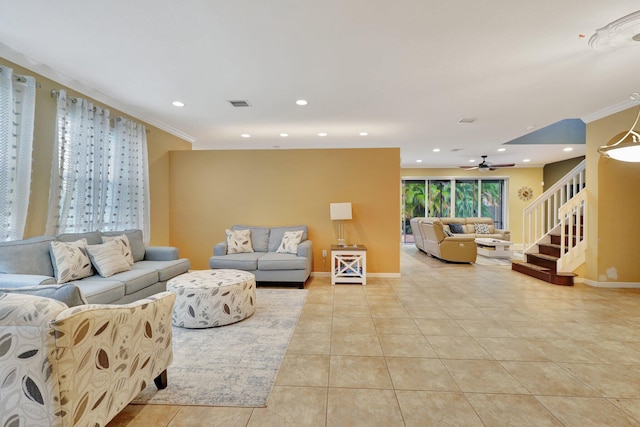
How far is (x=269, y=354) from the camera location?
2510 millimetres

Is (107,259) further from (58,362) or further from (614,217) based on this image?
(614,217)

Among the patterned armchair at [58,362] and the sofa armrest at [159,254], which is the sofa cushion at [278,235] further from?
the patterned armchair at [58,362]

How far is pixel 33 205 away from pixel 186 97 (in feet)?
6.86

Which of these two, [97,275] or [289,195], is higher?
[289,195]

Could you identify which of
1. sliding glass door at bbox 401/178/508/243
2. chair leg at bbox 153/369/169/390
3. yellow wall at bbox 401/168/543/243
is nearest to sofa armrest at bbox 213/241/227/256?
chair leg at bbox 153/369/169/390

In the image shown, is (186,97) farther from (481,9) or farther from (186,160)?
(481,9)

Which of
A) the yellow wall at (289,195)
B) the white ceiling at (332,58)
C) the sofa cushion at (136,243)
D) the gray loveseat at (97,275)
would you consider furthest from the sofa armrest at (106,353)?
the yellow wall at (289,195)

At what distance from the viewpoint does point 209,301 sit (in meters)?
3.07

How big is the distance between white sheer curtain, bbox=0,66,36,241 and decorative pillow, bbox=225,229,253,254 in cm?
255

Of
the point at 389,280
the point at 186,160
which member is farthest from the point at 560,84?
the point at 186,160

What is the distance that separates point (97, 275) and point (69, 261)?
1.28ft

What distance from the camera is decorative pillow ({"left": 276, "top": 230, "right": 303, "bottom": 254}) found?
4.93 m

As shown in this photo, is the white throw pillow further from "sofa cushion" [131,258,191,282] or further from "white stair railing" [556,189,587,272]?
"sofa cushion" [131,258,191,282]

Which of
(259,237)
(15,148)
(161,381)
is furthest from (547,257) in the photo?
(15,148)
